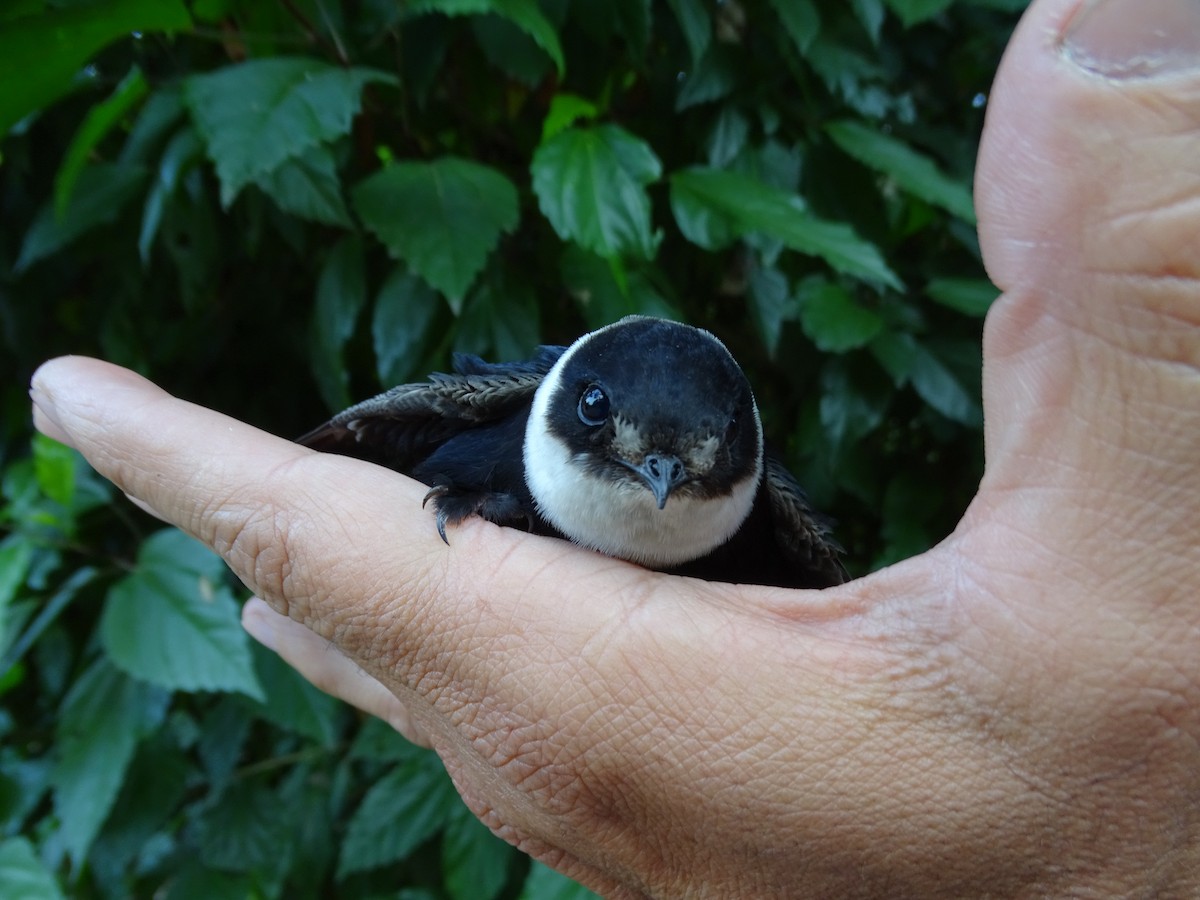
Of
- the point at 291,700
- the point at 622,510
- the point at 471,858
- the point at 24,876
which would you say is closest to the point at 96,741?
the point at 24,876

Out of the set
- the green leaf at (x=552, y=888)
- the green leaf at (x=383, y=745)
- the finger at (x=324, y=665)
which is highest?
the finger at (x=324, y=665)

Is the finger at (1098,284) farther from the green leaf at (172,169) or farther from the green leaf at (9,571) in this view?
the green leaf at (9,571)

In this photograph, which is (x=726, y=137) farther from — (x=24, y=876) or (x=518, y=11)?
Answer: (x=24, y=876)

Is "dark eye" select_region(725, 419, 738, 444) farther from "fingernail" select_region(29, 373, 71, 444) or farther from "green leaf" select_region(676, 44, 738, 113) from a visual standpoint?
"fingernail" select_region(29, 373, 71, 444)

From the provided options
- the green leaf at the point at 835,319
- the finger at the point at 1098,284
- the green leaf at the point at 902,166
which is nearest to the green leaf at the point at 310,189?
the green leaf at the point at 835,319

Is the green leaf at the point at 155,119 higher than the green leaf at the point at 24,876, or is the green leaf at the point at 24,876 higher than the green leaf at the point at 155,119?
the green leaf at the point at 155,119

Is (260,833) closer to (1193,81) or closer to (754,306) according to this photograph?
(754,306)
